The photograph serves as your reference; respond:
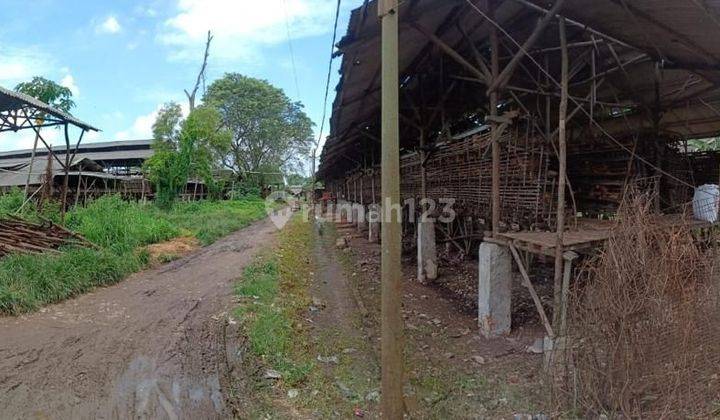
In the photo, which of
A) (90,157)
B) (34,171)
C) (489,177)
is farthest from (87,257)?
(90,157)

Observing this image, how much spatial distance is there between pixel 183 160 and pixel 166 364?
20.5 m

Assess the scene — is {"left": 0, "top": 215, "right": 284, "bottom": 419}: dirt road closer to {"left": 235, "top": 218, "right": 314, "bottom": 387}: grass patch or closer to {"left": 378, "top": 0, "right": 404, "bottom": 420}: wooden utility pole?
{"left": 235, "top": 218, "right": 314, "bottom": 387}: grass patch

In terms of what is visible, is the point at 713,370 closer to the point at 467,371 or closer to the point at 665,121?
the point at 467,371

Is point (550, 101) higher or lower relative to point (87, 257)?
higher

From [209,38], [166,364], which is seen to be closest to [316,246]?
[166,364]

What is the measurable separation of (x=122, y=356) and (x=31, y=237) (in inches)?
214

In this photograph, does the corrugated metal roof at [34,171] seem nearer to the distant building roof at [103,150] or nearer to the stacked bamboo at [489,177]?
the distant building roof at [103,150]

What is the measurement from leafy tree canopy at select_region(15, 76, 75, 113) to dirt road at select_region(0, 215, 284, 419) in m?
14.3

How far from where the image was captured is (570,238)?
4711mm

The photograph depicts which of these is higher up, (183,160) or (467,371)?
(183,160)

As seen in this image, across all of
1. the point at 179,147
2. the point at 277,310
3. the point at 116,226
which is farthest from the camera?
the point at 179,147

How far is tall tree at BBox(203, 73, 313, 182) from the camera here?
3466cm

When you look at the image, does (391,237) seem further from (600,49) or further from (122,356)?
(600,49)

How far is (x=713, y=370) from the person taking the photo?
10.1ft
